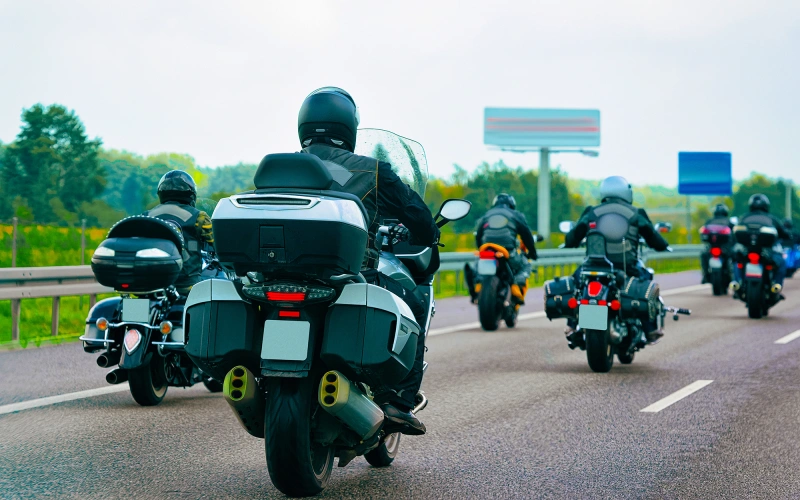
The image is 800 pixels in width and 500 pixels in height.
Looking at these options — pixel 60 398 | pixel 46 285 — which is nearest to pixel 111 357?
pixel 60 398

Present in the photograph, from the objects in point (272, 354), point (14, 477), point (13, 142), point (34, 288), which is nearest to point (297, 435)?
point (272, 354)

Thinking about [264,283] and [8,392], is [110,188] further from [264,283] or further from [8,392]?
[264,283]

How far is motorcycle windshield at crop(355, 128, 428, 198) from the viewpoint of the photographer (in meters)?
→ 6.55

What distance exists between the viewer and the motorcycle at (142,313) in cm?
812

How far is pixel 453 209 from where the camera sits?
6.21 meters

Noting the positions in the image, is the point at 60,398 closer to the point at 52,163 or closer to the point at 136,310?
the point at 136,310

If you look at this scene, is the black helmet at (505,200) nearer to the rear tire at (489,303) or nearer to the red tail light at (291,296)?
the rear tire at (489,303)

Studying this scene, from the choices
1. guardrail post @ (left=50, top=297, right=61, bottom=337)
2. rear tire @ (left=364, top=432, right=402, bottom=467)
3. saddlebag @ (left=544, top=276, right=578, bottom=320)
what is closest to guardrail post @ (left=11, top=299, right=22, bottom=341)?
guardrail post @ (left=50, top=297, right=61, bottom=337)

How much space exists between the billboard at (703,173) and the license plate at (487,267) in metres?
40.1

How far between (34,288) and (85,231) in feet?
10.2

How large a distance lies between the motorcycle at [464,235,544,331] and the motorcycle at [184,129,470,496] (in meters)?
9.83

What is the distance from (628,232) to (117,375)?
18.0ft

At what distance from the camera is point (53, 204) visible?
104 feet

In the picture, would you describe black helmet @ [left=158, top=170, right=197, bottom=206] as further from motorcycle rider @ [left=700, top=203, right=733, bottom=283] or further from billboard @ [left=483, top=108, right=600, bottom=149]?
billboard @ [left=483, top=108, right=600, bottom=149]
